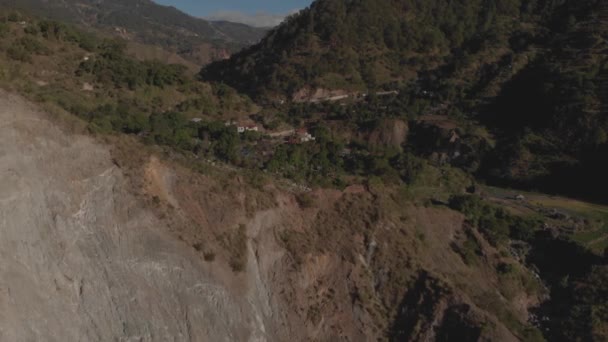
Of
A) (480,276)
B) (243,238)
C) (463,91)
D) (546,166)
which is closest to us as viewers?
(243,238)

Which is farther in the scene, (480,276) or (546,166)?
(546,166)

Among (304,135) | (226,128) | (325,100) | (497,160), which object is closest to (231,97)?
(304,135)

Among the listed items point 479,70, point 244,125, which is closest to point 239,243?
point 244,125

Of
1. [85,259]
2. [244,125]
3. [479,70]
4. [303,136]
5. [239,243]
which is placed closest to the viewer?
[85,259]

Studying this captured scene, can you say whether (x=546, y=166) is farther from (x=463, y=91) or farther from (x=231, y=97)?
(x=231, y=97)

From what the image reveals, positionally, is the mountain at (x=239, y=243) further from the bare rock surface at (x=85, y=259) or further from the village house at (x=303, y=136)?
the village house at (x=303, y=136)

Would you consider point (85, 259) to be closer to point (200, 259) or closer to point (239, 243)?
point (200, 259)

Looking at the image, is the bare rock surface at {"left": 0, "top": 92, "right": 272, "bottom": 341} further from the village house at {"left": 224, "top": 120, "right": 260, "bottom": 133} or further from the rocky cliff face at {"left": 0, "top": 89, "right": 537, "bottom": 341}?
the village house at {"left": 224, "top": 120, "right": 260, "bottom": 133}

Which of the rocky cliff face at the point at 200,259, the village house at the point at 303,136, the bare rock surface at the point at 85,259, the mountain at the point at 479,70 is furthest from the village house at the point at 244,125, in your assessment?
the bare rock surface at the point at 85,259
